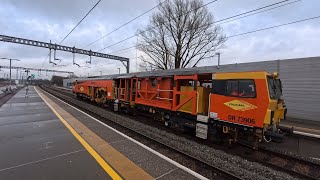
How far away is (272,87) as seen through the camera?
836cm

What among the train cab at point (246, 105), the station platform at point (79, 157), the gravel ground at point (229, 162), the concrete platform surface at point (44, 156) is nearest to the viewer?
the concrete platform surface at point (44, 156)

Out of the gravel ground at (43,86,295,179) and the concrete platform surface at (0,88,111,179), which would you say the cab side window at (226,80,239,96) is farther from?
the concrete platform surface at (0,88,111,179)

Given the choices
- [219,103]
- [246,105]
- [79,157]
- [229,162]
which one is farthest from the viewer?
[219,103]

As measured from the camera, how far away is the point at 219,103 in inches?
363

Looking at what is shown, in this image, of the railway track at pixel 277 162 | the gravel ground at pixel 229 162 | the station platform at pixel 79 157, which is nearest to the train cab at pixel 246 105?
the railway track at pixel 277 162

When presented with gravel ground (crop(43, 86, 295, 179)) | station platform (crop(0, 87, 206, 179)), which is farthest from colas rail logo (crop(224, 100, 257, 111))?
station platform (crop(0, 87, 206, 179))

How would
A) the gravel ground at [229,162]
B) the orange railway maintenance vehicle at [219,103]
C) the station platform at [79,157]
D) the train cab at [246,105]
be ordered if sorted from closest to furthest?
the station platform at [79,157], the gravel ground at [229,162], the train cab at [246,105], the orange railway maintenance vehicle at [219,103]

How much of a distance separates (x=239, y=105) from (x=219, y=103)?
0.90 metres

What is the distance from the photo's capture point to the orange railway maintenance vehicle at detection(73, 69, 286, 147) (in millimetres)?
8008

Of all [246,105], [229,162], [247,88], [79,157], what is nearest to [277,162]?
[229,162]

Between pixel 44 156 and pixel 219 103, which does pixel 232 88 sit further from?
pixel 44 156

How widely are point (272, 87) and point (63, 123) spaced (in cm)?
977

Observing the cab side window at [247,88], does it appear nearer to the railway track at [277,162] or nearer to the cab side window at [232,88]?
the cab side window at [232,88]

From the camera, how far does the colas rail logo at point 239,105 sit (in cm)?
816
